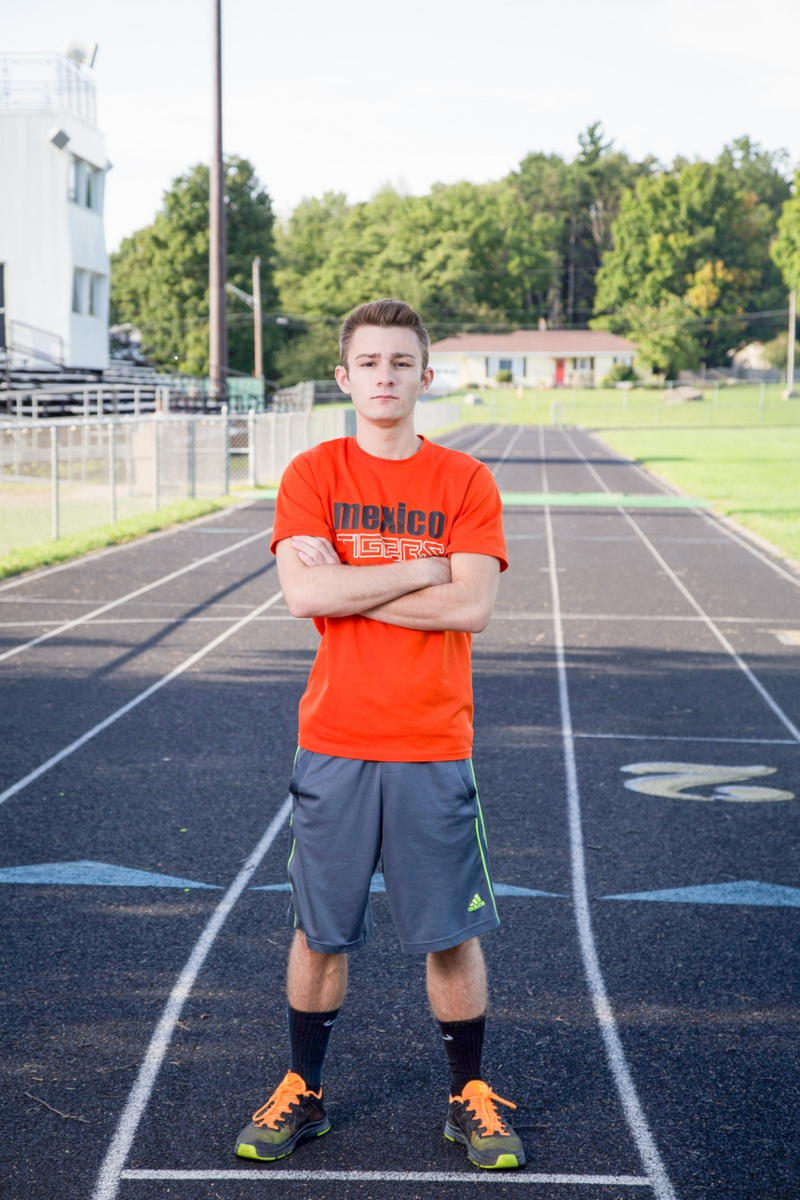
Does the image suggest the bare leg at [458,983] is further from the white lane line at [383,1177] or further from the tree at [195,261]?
the tree at [195,261]

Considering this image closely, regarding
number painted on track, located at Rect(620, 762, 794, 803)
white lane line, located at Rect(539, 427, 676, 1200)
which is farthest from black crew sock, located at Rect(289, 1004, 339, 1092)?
number painted on track, located at Rect(620, 762, 794, 803)

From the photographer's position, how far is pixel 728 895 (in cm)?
509

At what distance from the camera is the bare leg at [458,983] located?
3209 mm

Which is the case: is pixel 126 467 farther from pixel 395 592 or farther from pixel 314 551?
pixel 395 592

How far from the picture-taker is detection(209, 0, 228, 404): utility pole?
1038 inches

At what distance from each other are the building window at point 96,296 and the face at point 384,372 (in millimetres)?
35275

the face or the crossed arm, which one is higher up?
the face

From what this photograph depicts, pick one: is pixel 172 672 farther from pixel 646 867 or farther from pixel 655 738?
pixel 646 867

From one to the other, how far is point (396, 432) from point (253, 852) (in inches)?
113

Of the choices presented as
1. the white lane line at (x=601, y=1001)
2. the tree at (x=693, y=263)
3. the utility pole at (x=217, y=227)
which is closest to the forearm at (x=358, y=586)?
the white lane line at (x=601, y=1001)

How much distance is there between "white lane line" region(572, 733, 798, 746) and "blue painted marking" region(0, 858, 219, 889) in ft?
10.3

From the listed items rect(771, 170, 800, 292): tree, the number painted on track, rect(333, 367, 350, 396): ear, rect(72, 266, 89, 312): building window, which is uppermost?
rect(771, 170, 800, 292): tree

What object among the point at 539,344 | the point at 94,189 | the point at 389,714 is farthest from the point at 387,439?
the point at 539,344

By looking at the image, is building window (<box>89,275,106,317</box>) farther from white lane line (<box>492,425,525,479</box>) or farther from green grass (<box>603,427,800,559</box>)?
green grass (<box>603,427,800,559</box>)
